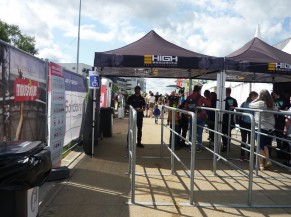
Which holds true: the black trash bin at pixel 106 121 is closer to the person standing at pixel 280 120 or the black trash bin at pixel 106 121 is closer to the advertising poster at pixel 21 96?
the person standing at pixel 280 120

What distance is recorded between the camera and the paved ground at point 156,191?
508 cm

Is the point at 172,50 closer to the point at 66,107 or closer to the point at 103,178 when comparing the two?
the point at 66,107

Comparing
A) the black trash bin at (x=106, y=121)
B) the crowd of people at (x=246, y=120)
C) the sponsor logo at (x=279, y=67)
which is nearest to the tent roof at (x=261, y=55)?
the sponsor logo at (x=279, y=67)

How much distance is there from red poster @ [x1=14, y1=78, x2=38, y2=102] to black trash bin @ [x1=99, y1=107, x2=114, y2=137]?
700cm

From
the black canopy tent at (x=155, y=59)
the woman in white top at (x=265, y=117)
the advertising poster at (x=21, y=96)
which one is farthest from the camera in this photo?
the black canopy tent at (x=155, y=59)

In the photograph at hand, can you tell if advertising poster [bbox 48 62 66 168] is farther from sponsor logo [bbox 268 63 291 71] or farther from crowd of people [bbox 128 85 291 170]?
sponsor logo [bbox 268 63 291 71]

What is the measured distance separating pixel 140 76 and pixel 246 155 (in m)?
5.00

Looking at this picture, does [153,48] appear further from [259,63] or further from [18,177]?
[18,177]

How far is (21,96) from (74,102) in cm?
354

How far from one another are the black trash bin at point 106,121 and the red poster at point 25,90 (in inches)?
276

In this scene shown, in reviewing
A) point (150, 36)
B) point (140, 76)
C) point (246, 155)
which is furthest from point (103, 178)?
point (140, 76)

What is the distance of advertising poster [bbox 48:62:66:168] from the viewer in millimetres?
6266

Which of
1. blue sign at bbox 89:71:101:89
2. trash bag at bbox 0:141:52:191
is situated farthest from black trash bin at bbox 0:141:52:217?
blue sign at bbox 89:71:101:89

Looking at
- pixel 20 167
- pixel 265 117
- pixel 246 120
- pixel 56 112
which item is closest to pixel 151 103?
pixel 246 120
